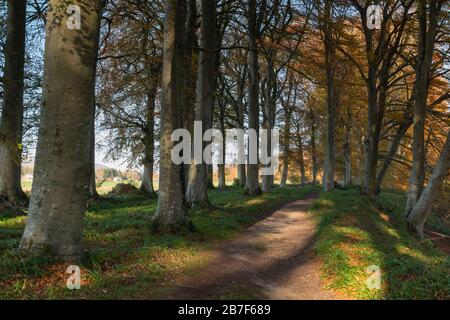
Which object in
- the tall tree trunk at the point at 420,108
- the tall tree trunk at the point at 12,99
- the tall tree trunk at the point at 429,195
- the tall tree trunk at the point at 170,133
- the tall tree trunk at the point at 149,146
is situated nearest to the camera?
the tall tree trunk at the point at 170,133

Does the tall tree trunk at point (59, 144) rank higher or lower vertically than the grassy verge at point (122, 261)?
higher

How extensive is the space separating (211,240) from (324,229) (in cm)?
356

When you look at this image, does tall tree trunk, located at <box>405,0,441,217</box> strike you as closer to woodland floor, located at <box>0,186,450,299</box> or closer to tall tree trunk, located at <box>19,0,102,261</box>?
woodland floor, located at <box>0,186,450,299</box>

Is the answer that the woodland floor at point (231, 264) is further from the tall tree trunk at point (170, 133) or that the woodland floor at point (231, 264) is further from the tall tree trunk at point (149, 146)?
the tall tree trunk at point (149, 146)

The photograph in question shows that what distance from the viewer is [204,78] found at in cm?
1442

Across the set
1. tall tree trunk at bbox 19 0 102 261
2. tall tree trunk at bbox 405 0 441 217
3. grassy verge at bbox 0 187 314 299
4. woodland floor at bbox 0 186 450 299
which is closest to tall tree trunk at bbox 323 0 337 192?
tall tree trunk at bbox 405 0 441 217

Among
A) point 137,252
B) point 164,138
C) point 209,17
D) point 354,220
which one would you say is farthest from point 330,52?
point 137,252

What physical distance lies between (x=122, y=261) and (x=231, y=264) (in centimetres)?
212

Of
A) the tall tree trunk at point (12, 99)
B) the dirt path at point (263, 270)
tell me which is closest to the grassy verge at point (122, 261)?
the dirt path at point (263, 270)

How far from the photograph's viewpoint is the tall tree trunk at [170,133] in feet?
32.0

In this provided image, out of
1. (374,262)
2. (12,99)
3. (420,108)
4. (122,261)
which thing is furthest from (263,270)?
(420,108)

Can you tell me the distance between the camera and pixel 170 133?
988 centimetres

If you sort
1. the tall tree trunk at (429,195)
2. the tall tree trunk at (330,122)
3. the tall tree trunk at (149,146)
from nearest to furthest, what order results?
the tall tree trunk at (429,195), the tall tree trunk at (149,146), the tall tree trunk at (330,122)

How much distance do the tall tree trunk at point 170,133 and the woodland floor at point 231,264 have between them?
482 mm
